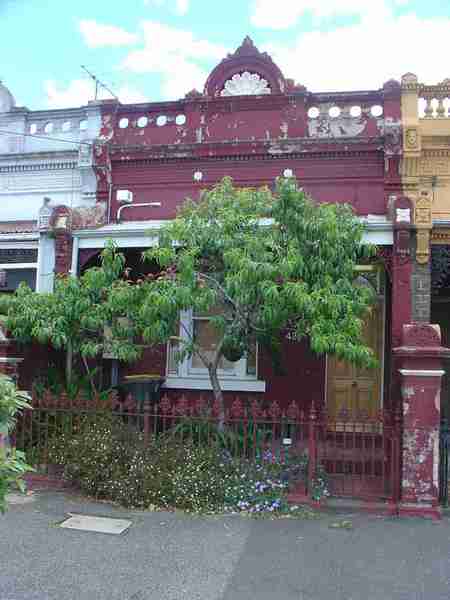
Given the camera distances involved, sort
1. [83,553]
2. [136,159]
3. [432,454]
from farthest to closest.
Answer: [136,159] → [432,454] → [83,553]

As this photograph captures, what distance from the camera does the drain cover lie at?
5645 millimetres

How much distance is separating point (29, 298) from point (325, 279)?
3.64 m

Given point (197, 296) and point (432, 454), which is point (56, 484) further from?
point (432, 454)

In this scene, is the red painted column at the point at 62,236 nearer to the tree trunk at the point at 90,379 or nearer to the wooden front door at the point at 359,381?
the tree trunk at the point at 90,379

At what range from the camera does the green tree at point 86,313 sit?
6.95 m

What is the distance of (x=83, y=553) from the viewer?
5047 mm

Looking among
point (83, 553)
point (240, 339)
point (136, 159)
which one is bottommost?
point (83, 553)

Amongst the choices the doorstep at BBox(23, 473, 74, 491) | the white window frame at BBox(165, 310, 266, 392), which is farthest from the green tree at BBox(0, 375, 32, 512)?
the white window frame at BBox(165, 310, 266, 392)

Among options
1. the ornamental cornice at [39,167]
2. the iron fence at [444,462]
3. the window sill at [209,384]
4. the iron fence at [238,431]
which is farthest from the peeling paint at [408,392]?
the ornamental cornice at [39,167]

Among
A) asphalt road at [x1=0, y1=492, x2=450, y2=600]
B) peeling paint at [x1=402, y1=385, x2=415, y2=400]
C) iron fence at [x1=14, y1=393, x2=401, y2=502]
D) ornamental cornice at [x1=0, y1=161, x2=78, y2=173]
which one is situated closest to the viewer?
asphalt road at [x1=0, y1=492, x2=450, y2=600]

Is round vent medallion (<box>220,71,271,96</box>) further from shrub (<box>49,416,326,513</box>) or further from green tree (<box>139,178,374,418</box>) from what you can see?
shrub (<box>49,416,326,513</box>)

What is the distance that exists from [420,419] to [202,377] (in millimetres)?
4439

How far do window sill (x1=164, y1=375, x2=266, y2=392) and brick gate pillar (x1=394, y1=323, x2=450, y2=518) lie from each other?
3.65 meters

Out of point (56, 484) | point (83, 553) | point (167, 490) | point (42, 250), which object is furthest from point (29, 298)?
point (83, 553)
